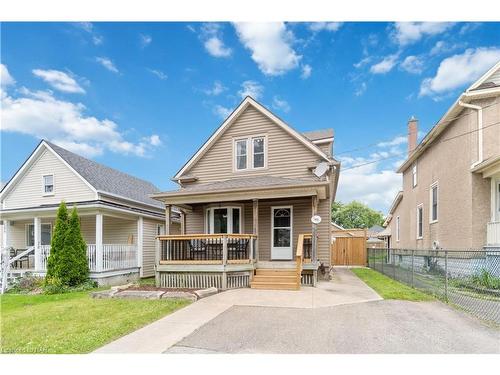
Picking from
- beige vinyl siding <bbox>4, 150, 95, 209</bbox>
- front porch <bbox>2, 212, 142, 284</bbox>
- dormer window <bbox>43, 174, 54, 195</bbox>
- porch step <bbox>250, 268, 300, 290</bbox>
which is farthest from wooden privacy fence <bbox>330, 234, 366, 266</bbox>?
dormer window <bbox>43, 174, 54, 195</bbox>

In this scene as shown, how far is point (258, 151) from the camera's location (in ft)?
44.6

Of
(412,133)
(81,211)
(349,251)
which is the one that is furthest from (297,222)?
(412,133)

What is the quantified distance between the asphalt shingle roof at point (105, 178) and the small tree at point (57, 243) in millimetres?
2473

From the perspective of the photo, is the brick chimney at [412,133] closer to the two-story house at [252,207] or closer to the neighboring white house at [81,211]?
the two-story house at [252,207]

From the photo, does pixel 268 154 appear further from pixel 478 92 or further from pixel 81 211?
pixel 81 211

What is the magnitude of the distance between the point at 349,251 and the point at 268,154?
11.7 m

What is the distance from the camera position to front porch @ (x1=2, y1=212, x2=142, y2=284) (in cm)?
1289

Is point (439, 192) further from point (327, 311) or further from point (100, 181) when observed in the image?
point (100, 181)

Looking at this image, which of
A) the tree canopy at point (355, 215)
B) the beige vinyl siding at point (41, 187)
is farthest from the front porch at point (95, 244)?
the tree canopy at point (355, 215)

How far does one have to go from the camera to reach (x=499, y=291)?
7332mm

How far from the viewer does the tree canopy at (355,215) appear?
64.9m

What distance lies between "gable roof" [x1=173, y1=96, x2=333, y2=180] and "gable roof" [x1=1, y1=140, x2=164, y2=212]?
9.85 ft

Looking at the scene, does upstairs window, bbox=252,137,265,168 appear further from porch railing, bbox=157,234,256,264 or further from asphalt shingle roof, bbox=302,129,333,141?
porch railing, bbox=157,234,256,264

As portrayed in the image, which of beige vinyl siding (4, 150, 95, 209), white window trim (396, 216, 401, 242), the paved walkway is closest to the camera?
the paved walkway
